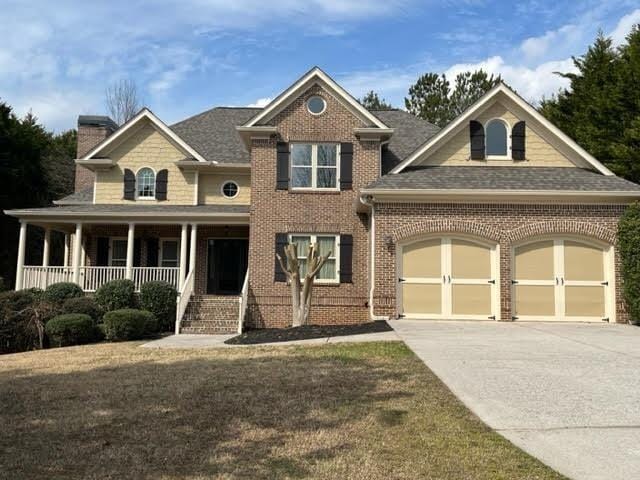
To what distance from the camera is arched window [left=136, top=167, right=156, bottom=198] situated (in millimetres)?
19609

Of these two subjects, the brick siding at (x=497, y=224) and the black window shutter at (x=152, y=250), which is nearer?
the brick siding at (x=497, y=224)

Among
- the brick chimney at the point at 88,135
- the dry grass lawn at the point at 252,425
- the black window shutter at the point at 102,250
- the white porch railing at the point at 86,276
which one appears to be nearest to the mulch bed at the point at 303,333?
the dry grass lawn at the point at 252,425

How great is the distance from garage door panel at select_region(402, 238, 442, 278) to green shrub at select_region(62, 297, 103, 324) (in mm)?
8529

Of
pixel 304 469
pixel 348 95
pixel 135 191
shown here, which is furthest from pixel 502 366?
pixel 135 191

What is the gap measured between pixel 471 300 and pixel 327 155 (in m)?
6.24

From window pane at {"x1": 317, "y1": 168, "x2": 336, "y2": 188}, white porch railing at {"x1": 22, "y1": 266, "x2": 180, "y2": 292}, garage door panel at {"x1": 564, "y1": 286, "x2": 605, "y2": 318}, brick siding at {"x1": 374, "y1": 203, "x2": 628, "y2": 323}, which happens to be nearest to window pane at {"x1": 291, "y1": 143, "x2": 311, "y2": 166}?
window pane at {"x1": 317, "y1": 168, "x2": 336, "y2": 188}

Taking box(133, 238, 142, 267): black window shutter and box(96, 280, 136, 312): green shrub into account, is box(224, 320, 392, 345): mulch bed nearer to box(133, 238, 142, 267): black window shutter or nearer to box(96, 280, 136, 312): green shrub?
box(96, 280, 136, 312): green shrub

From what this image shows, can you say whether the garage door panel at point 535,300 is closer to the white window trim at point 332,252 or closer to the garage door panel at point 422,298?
the garage door panel at point 422,298

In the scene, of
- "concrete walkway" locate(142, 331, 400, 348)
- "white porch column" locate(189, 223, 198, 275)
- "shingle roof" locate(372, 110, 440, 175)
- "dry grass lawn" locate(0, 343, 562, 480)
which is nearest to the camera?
"dry grass lawn" locate(0, 343, 562, 480)

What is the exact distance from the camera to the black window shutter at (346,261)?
16.8m

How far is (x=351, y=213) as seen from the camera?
56.3 ft

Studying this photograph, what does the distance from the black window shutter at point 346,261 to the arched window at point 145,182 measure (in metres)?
7.33

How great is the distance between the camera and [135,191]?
64.1ft

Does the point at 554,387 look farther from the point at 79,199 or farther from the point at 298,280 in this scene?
the point at 79,199
